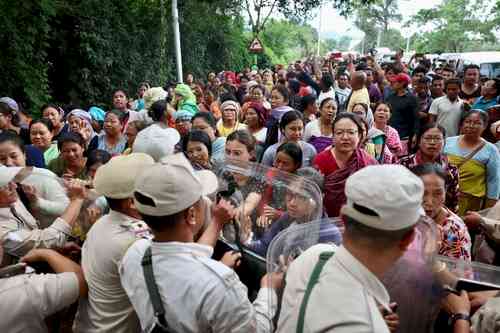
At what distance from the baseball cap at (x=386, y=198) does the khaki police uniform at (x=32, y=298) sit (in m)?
1.30

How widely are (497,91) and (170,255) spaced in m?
5.65

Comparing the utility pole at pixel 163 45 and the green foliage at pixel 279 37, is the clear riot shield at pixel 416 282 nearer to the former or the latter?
the utility pole at pixel 163 45

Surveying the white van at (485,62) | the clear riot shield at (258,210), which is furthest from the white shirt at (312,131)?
the white van at (485,62)

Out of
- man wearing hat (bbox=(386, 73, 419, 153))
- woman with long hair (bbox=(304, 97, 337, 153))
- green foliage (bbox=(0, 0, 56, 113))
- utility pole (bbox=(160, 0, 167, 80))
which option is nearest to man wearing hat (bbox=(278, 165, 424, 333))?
woman with long hair (bbox=(304, 97, 337, 153))

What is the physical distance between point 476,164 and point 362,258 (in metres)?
2.97

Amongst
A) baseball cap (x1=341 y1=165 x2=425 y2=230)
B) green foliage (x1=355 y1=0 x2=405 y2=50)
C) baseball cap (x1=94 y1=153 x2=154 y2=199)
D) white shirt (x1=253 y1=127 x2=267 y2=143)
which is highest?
green foliage (x1=355 y1=0 x2=405 y2=50)

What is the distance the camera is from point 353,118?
3.25 metres

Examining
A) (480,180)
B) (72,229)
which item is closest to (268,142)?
(480,180)

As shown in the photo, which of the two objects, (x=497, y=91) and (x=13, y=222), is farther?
(x=497, y=91)

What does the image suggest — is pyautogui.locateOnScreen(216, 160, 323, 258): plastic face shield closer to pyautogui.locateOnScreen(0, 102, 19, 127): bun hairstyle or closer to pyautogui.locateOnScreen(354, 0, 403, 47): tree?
pyautogui.locateOnScreen(0, 102, 19, 127): bun hairstyle

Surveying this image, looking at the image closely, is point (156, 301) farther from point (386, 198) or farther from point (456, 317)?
point (456, 317)

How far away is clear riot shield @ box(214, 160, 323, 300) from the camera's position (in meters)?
1.95

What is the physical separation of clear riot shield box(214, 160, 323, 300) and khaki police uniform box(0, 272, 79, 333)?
0.69m

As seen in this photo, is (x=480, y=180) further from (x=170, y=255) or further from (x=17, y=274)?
(x=17, y=274)
